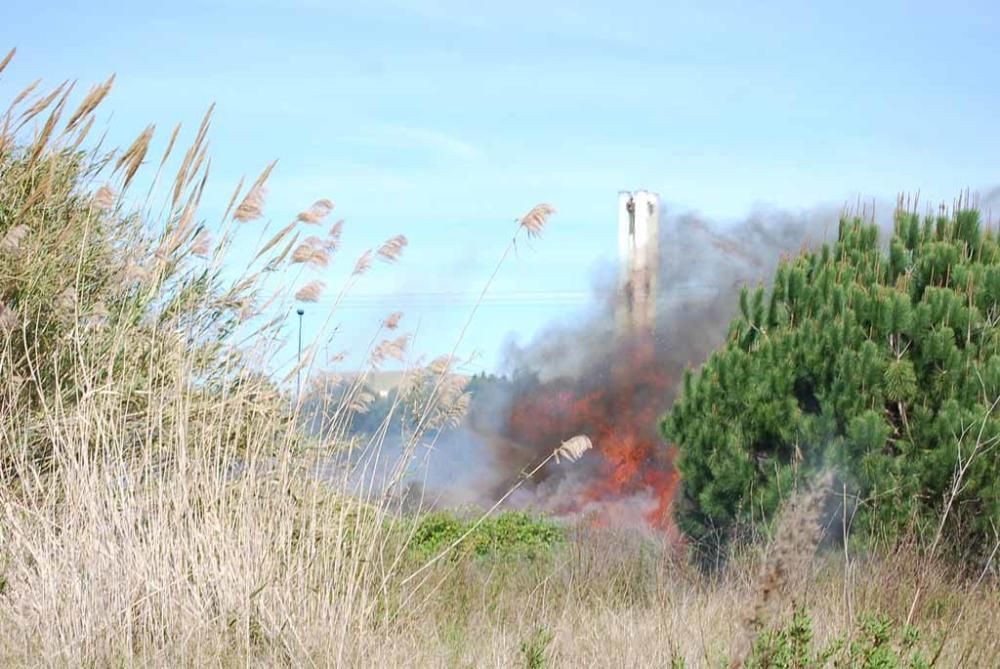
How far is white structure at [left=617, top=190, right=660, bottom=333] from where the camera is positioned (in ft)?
46.0

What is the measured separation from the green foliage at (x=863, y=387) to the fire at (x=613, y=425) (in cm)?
449

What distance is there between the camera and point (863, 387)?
278 inches

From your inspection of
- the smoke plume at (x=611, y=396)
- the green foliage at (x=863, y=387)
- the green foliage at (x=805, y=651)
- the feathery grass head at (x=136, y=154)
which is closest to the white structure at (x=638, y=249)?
the smoke plume at (x=611, y=396)

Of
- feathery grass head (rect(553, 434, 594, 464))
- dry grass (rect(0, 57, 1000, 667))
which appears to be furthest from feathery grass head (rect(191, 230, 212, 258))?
feathery grass head (rect(553, 434, 594, 464))

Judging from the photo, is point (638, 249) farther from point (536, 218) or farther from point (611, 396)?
point (536, 218)

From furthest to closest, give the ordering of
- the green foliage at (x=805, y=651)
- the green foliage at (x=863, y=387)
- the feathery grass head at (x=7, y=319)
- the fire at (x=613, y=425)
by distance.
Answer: the fire at (x=613, y=425) < the green foliage at (x=863, y=387) < the feathery grass head at (x=7, y=319) < the green foliage at (x=805, y=651)

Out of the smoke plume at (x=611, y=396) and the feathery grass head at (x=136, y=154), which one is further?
the smoke plume at (x=611, y=396)

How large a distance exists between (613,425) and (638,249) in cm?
208

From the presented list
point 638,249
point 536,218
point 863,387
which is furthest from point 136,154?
point 638,249

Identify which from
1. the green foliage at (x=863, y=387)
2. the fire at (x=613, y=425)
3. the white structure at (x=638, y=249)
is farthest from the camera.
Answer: the white structure at (x=638, y=249)

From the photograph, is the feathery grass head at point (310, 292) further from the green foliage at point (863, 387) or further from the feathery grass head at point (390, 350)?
the green foliage at point (863, 387)

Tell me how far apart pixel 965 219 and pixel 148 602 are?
5686 mm

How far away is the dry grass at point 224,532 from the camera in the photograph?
15.4 ft

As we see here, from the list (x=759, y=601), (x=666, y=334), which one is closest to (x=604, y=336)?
(x=666, y=334)
